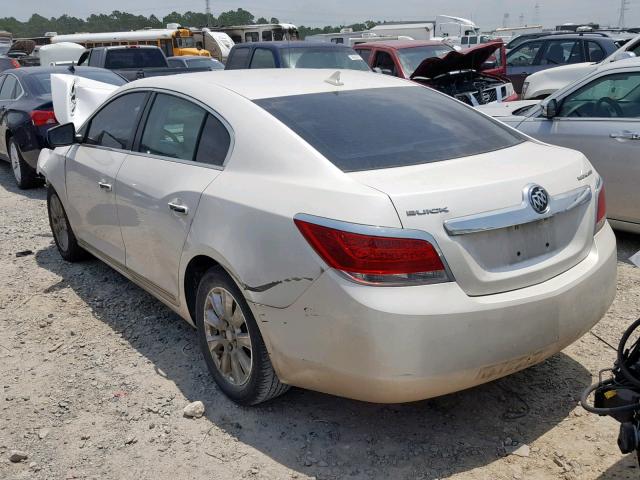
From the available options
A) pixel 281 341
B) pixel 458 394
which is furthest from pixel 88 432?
pixel 458 394

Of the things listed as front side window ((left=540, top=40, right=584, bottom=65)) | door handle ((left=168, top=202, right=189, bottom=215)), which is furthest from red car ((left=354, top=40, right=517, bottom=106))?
door handle ((left=168, top=202, right=189, bottom=215))

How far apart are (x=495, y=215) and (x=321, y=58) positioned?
861 cm

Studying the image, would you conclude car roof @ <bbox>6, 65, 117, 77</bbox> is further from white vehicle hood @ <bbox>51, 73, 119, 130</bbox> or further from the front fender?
the front fender

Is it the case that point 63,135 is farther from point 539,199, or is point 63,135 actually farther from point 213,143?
point 539,199

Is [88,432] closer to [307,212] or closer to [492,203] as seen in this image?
[307,212]

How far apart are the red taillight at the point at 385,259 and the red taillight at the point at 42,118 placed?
7.06 metres

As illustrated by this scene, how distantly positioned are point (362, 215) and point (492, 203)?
0.55 metres

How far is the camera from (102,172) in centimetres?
448

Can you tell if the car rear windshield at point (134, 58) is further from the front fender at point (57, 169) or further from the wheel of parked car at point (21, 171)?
the front fender at point (57, 169)

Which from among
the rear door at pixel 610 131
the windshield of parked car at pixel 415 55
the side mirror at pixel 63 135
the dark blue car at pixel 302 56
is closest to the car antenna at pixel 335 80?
the side mirror at pixel 63 135

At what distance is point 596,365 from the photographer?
3.76 m

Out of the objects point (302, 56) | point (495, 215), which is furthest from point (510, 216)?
point (302, 56)

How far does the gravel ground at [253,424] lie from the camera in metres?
3.00

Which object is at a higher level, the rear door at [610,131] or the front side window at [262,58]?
the front side window at [262,58]
